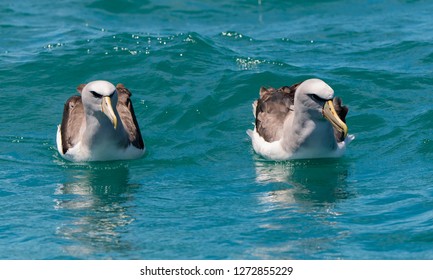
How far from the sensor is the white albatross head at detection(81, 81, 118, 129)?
52.6ft

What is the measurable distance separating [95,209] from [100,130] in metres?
2.10

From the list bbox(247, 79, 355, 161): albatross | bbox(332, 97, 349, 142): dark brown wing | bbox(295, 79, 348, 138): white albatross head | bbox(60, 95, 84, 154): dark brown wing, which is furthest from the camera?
bbox(60, 95, 84, 154): dark brown wing

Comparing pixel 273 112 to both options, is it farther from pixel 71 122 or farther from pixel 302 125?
pixel 71 122

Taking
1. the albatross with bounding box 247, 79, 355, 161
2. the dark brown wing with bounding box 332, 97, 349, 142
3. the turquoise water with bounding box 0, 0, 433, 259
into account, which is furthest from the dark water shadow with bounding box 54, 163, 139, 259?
the dark brown wing with bounding box 332, 97, 349, 142

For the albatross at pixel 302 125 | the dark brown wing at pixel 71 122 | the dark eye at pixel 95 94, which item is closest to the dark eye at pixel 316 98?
the albatross at pixel 302 125

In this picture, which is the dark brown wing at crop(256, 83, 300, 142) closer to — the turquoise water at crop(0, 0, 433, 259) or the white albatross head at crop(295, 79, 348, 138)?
the turquoise water at crop(0, 0, 433, 259)

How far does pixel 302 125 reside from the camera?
16.5m

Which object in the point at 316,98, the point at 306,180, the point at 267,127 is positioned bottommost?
the point at 306,180

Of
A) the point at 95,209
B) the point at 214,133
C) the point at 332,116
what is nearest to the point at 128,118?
the point at 214,133

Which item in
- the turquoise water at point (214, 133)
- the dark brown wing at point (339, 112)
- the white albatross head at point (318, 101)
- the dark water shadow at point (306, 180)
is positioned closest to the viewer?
the turquoise water at point (214, 133)

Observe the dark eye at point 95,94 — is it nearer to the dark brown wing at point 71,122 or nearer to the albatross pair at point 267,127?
the albatross pair at point 267,127

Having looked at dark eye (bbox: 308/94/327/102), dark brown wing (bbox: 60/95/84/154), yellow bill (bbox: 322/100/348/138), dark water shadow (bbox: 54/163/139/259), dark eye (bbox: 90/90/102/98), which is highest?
dark eye (bbox: 90/90/102/98)

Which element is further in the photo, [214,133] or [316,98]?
[214,133]

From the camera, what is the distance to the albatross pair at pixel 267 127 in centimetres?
1611
